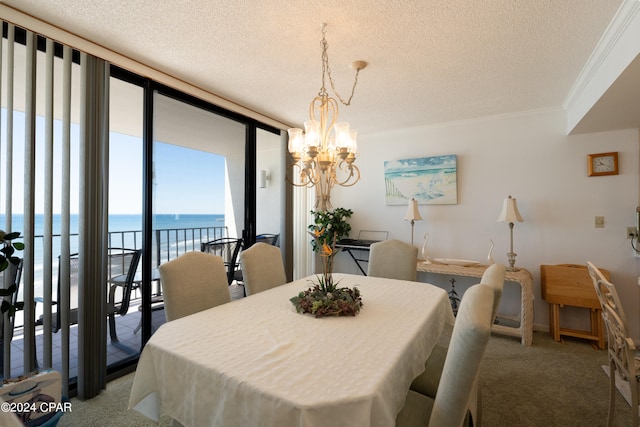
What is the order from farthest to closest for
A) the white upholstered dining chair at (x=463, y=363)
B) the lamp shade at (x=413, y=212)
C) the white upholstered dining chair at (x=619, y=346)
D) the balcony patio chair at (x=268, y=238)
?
the balcony patio chair at (x=268, y=238) → the lamp shade at (x=413, y=212) → the white upholstered dining chair at (x=619, y=346) → the white upholstered dining chair at (x=463, y=363)

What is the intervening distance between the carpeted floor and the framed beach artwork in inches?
69.4

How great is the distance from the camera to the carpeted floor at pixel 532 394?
1.76 metres

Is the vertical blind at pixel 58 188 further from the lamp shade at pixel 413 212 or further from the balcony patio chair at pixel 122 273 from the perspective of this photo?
the lamp shade at pixel 413 212

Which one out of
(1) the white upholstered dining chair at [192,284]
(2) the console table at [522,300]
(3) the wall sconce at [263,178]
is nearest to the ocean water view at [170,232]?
(3) the wall sconce at [263,178]

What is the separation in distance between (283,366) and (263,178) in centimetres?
302

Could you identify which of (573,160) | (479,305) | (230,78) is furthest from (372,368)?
(573,160)

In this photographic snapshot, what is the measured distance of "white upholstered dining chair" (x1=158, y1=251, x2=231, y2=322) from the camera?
1.63 metres

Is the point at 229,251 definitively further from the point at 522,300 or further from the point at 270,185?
the point at 522,300

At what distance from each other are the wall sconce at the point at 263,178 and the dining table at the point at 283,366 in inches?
90.4

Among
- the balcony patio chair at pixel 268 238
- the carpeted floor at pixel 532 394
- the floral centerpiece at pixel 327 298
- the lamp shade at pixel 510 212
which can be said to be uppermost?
the lamp shade at pixel 510 212

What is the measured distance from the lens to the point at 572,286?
9.12ft

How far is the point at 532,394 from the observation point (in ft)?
6.59

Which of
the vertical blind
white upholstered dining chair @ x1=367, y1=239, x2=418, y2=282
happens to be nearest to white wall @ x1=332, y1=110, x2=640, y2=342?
white upholstered dining chair @ x1=367, y1=239, x2=418, y2=282

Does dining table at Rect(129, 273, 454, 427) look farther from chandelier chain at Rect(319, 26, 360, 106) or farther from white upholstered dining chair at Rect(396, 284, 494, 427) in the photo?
chandelier chain at Rect(319, 26, 360, 106)
